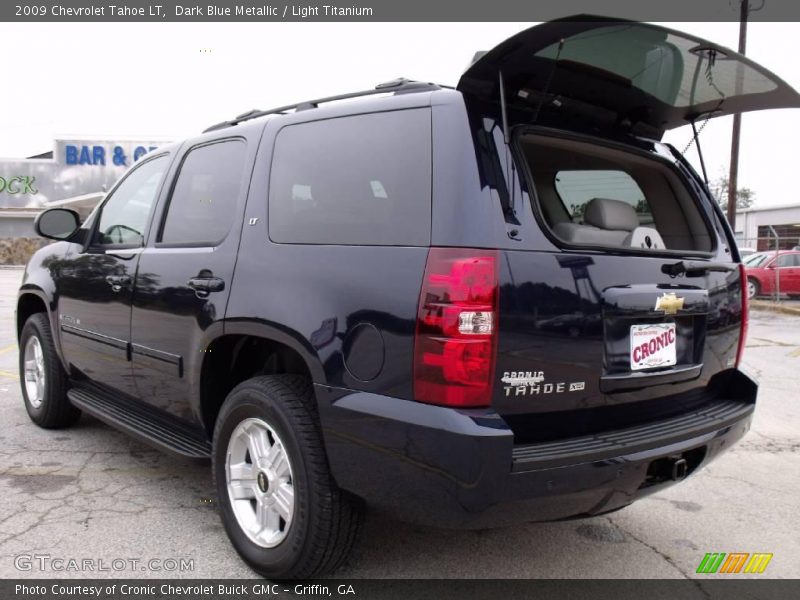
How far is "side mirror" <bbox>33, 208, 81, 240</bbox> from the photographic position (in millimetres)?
4199

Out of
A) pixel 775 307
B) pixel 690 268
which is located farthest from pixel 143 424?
pixel 775 307

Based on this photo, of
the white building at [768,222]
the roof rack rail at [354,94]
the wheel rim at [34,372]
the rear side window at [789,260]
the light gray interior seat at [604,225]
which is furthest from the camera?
the white building at [768,222]

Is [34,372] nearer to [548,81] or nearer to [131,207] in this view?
[131,207]

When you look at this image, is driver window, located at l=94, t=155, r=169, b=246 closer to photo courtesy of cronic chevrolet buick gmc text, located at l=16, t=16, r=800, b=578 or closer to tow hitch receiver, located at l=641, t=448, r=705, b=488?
photo courtesy of cronic chevrolet buick gmc text, located at l=16, t=16, r=800, b=578

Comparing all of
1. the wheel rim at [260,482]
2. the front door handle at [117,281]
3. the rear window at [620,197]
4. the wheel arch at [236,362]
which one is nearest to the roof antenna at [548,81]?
the rear window at [620,197]

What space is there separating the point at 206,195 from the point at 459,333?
5.93 feet

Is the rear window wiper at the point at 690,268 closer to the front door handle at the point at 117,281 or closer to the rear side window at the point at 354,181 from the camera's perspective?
the rear side window at the point at 354,181

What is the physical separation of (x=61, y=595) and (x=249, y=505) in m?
0.78

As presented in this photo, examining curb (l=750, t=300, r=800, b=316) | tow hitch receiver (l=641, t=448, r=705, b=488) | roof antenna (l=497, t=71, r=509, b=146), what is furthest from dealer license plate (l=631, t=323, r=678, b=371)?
curb (l=750, t=300, r=800, b=316)

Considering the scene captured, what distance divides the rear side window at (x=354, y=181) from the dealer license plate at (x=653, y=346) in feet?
Result: 3.09

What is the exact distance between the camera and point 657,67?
2.68 meters

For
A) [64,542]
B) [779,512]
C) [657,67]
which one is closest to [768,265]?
[779,512]

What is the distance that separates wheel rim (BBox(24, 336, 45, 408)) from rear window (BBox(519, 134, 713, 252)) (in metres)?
3.68

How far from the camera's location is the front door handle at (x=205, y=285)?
115 inches
